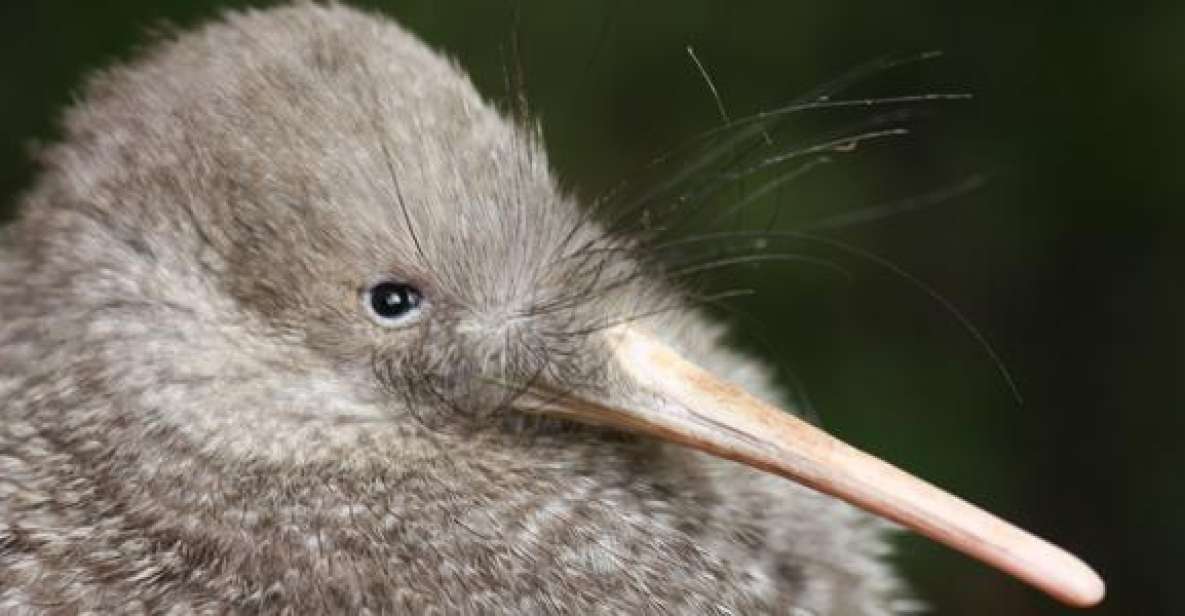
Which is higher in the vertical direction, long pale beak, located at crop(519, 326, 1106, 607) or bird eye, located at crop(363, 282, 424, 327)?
long pale beak, located at crop(519, 326, 1106, 607)

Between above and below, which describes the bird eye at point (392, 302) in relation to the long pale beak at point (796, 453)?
below

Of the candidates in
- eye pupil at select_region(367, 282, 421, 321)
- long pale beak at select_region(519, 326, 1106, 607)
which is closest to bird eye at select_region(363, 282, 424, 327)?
eye pupil at select_region(367, 282, 421, 321)

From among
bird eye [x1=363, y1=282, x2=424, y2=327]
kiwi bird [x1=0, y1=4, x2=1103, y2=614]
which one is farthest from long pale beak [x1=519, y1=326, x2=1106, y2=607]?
bird eye [x1=363, y1=282, x2=424, y2=327]

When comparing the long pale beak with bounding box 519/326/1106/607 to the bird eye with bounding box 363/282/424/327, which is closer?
the long pale beak with bounding box 519/326/1106/607

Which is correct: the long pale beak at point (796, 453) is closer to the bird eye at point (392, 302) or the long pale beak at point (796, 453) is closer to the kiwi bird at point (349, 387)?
the kiwi bird at point (349, 387)

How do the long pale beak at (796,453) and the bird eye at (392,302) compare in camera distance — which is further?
the bird eye at (392,302)

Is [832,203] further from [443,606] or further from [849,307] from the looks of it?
[443,606]

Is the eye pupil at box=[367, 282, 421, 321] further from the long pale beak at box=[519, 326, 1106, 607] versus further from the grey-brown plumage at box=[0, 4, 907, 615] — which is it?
the long pale beak at box=[519, 326, 1106, 607]

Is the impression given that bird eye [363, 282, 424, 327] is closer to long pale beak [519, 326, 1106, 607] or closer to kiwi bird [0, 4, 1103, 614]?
kiwi bird [0, 4, 1103, 614]

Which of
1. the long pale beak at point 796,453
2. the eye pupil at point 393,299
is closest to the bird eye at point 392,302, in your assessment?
the eye pupil at point 393,299
